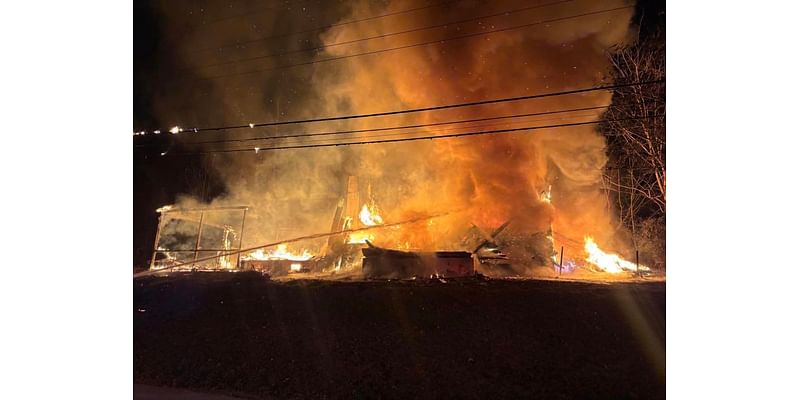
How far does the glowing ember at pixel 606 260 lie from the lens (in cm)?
1580

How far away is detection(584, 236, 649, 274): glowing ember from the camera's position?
51.8ft

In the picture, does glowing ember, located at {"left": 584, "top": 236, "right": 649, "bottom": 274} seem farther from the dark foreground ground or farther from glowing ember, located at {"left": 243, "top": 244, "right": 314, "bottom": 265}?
glowing ember, located at {"left": 243, "top": 244, "right": 314, "bottom": 265}

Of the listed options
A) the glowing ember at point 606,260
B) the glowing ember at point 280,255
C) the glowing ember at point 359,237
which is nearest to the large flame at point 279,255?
the glowing ember at point 280,255

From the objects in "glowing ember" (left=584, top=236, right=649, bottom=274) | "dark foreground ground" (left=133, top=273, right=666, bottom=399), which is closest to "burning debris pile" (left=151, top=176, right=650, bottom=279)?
"glowing ember" (left=584, top=236, right=649, bottom=274)

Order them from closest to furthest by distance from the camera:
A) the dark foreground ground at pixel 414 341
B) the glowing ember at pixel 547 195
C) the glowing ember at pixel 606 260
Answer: the dark foreground ground at pixel 414 341, the glowing ember at pixel 606 260, the glowing ember at pixel 547 195

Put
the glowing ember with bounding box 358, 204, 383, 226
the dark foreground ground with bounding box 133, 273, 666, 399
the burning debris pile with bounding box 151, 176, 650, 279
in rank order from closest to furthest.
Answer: the dark foreground ground with bounding box 133, 273, 666, 399
the burning debris pile with bounding box 151, 176, 650, 279
the glowing ember with bounding box 358, 204, 383, 226

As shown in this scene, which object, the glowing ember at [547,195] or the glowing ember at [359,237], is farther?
the glowing ember at [359,237]

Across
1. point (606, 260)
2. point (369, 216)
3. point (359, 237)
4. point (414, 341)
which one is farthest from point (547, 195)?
point (414, 341)

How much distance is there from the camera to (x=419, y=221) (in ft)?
56.7

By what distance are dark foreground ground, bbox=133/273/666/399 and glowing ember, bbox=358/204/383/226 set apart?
647 cm

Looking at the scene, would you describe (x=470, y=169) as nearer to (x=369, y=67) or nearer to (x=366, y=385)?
(x=369, y=67)

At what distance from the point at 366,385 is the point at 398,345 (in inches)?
46.2

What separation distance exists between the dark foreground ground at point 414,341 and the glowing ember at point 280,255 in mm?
7272

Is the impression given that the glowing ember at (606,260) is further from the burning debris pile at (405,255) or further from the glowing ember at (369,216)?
the glowing ember at (369,216)
